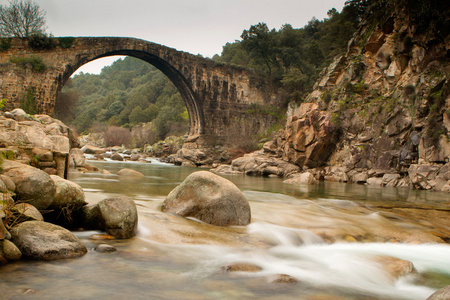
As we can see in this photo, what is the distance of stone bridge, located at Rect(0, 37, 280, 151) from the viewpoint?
20297 millimetres

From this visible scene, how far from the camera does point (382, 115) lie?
16.0 metres

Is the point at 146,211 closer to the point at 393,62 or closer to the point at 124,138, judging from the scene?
the point at 393,62

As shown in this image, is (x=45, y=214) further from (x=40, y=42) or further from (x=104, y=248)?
(x=40, y=42)

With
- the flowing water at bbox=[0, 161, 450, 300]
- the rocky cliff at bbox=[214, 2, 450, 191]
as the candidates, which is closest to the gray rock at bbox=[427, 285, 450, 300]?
the flowing water at bbox=[0, 161, 450, 300]

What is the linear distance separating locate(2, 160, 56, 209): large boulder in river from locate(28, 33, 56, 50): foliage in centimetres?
1994

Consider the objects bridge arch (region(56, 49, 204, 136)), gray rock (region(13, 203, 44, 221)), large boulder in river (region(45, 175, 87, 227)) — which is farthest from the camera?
bridge arch (region(56, 49, 204, 136))

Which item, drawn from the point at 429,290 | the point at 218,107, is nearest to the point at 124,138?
the point at 218,107

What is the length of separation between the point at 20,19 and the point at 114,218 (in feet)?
91.8

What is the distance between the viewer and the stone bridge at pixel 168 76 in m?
20.3

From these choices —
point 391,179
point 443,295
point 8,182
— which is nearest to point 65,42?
point 391,179

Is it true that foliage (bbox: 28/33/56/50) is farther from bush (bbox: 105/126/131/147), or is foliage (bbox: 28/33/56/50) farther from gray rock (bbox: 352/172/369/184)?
bush (bbox: 105/126/131/147)

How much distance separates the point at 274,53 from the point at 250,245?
106 ft

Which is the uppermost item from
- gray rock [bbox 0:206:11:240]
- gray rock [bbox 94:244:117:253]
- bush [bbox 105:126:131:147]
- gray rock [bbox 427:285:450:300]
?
bush [bbox 105:126:131:147]

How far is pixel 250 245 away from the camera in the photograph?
412 centimetres
